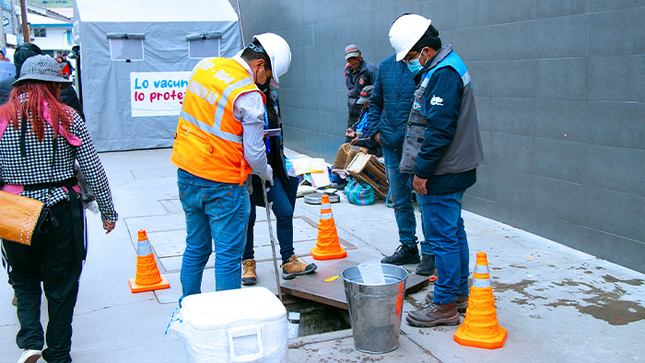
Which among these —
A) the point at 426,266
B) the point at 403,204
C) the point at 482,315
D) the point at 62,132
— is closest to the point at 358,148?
the point at 403,204

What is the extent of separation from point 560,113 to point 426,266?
2.07m

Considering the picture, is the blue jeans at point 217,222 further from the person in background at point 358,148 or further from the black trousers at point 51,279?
the person in background at point 358,148

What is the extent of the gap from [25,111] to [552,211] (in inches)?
184

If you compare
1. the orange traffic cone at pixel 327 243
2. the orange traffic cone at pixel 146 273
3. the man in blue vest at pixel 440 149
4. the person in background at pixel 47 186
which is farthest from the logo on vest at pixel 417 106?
the orange traffic cone at pixel 146 273

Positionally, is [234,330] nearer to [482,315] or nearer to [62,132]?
[62,132]

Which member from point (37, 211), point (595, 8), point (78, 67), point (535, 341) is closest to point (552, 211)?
point (595, 8)

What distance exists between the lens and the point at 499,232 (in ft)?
21.3

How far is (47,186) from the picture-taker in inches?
140

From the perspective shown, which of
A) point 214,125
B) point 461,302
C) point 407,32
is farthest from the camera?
point 461,302

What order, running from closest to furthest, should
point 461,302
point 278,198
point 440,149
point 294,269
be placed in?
point 440,149
point 461,302
point 278,198
point 294,269

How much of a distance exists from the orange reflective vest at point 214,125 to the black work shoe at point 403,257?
6.44 feet

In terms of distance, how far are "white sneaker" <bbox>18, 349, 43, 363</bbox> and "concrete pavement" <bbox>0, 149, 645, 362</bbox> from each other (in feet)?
0.91

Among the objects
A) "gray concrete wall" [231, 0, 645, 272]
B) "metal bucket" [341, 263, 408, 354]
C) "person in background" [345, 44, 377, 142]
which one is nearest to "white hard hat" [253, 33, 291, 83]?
"metal bucket" [341, 263, 408, 354]

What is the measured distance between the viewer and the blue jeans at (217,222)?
3.80 meters
